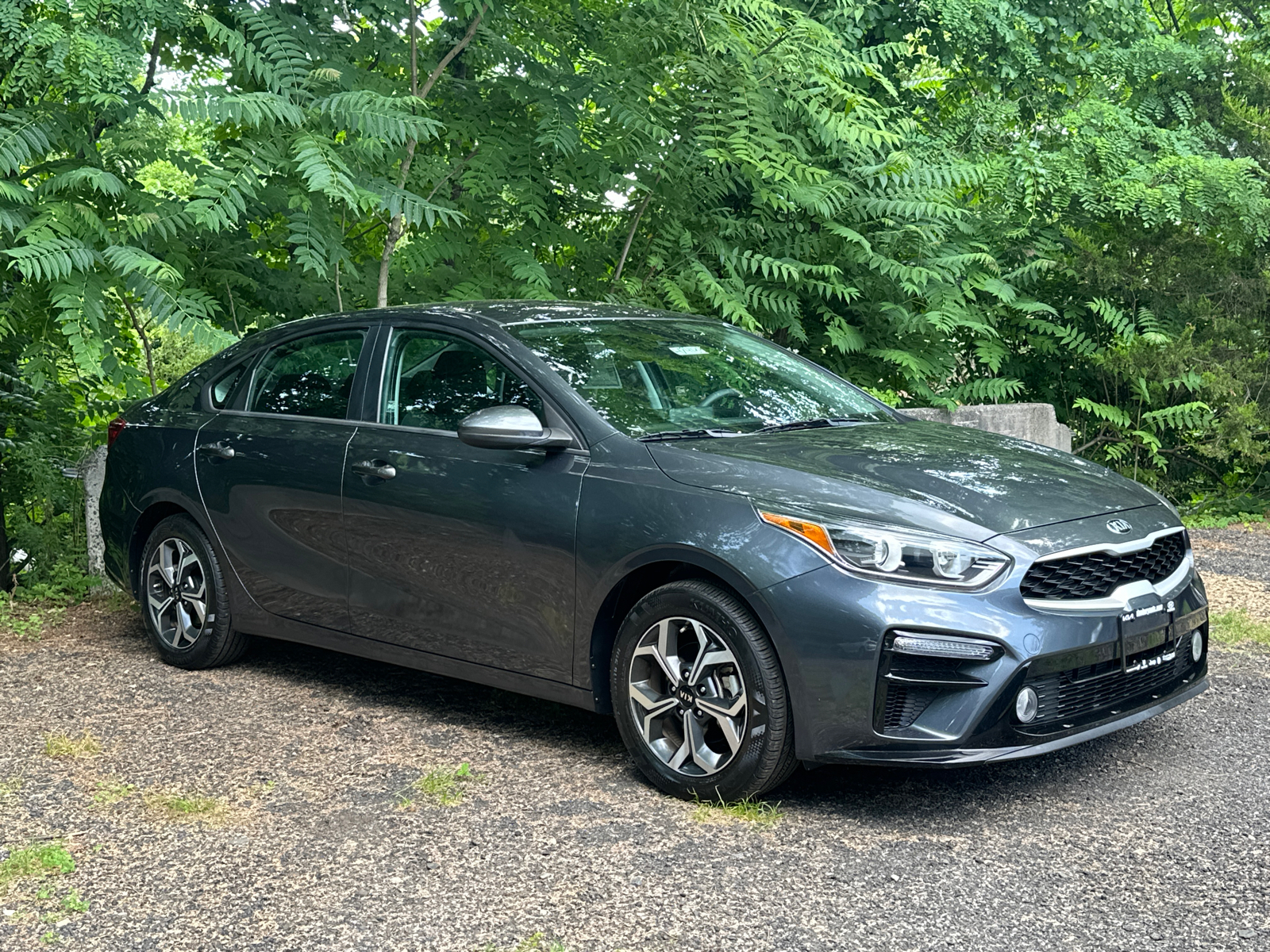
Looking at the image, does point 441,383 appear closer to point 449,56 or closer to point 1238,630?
point 449,56

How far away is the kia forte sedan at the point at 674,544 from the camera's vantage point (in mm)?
4113

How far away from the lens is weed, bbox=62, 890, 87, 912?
12.3ft

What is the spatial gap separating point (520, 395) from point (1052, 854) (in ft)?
8.05

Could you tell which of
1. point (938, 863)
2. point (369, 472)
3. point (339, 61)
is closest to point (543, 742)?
point (369, 472)

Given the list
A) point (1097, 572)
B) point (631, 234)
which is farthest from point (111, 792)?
point (631, 234)

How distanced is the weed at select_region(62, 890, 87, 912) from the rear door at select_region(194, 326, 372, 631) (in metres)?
1.88

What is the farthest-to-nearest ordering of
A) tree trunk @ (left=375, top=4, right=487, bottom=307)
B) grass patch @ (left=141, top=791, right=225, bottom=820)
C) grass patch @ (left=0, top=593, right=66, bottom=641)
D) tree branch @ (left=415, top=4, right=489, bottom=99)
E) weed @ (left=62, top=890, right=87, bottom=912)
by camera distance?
tree branch @ (left=415, top=4, right=489, bottom=99), tree trunk @ (left=375, top=4, right=487, bottom=307), grass patch @ (left=0, top=593, right=66, bottom=641), grass patch @ (left=141, top=791, right=225, bottom=820), weed @ (left=62, top=890, right=87, bottom=912)

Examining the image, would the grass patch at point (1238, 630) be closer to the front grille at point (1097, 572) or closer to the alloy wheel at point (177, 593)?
the front grille at point (1097, 572)

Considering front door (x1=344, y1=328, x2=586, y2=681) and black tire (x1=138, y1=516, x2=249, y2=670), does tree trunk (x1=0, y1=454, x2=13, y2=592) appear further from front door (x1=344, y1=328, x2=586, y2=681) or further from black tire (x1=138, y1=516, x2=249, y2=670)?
front door (x1=344, y1=328, x2=586, y2=681)

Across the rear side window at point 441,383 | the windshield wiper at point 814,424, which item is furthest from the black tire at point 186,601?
the windshield wiper at point 814,424

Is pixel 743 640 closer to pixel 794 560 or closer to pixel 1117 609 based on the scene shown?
pixel 794 560

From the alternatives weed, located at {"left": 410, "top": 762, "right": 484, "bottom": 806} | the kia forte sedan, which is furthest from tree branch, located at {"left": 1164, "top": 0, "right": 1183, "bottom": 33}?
weed, located at {"left": 410, "top": 762, "right": 484, "bottom": 806}

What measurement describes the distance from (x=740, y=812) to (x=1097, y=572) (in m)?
1.39

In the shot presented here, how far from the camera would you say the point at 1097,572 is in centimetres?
434
